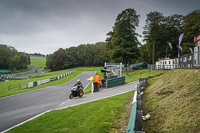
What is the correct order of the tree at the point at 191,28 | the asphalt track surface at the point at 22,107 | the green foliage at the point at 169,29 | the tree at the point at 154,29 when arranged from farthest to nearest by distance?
the tree at the point at 154,29 < the green foliage at the point at 169,29 < the tree at the point at 191,28 < the asphalt track surface at the point at 22,107

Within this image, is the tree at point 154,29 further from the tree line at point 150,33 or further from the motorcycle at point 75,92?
the motorcycle at point 75,92

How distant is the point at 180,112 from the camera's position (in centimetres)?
395

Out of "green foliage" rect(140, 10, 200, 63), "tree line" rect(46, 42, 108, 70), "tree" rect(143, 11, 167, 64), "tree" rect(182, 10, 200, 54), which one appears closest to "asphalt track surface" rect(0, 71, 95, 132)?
"tree" rect(143, 11, 167, 64)

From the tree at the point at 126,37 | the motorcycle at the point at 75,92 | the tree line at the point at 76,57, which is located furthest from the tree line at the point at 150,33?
the tree line at the point at 76,57

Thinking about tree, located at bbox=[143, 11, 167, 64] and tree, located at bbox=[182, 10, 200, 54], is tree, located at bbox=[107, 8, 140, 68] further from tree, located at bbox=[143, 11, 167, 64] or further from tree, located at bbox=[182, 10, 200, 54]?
tree, located at bbox=[182, 10, 200, 54]

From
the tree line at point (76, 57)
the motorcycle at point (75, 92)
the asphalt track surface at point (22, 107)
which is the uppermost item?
the tree line at point (76, 57)

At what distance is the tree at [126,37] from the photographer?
34.9 m

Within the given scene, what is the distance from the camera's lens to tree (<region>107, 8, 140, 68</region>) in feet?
115

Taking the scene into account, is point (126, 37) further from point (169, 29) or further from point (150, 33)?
point (169, 29)

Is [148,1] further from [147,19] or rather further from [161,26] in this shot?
[161,26]

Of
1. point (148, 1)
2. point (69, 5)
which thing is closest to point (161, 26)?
point (148, 1)

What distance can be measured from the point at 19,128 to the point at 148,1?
27.8 m

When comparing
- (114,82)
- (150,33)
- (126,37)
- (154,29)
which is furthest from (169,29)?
(114,82)

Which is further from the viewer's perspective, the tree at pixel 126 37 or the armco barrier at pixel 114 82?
the tree at pixel 126 37
